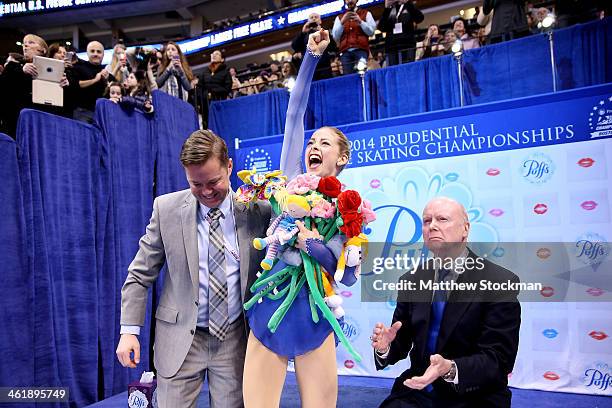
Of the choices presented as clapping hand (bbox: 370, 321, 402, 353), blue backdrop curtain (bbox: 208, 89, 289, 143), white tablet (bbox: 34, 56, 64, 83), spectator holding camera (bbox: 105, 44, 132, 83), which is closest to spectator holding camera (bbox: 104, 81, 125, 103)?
spectator holding camera (bbox: 105, 44, 132, 83)

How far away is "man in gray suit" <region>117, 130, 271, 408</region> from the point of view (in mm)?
1910

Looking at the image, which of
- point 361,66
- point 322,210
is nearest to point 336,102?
point 361,66

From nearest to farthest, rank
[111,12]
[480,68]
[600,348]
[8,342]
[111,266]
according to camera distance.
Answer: [8,342] → [600,348] → [111,266] → [480,68] → [111,12]

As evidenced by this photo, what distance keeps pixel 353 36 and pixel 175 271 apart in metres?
4.70

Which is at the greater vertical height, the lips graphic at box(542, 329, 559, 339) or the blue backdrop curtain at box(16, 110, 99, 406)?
the blue backdrop curtain at box(16, 110, 99, 406)

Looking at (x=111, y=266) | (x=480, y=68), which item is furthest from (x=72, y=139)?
(x=480, y=68)

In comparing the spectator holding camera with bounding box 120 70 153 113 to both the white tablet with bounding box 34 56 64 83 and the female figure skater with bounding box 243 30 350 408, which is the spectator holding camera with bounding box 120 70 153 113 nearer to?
the white tablet with bounding box 34 56 64 83

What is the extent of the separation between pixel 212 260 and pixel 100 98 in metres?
3.32

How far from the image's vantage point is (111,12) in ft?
49.3

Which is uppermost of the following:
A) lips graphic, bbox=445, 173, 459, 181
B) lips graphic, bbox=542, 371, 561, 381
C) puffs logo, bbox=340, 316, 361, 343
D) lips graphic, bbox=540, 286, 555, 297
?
lips graphic, bbox=445, 173, 459, 181

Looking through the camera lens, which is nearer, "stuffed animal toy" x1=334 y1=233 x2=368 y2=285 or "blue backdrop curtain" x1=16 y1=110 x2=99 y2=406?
"stuffed animal toy" x1=334 y1=233 x2=368 y2=285

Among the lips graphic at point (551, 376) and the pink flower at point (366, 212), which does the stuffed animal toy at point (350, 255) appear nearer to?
the pink flower at point (366, 212)

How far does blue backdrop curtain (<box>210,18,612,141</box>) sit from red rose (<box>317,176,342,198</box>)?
393cm

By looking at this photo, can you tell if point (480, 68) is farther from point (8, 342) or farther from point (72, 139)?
point (8, 342)
